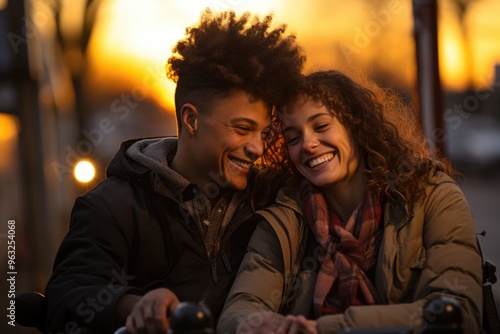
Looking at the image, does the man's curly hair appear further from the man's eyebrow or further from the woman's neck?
the woman's neck

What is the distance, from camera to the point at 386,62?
93.2 ft

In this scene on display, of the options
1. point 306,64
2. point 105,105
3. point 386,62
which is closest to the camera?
point 306,64

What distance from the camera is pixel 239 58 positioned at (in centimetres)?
402

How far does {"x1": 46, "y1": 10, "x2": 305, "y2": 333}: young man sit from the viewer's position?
12.8 ft

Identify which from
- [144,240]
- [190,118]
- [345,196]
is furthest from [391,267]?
[190,118]

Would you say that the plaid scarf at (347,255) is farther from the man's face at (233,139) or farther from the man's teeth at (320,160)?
the man's face at (233,139)

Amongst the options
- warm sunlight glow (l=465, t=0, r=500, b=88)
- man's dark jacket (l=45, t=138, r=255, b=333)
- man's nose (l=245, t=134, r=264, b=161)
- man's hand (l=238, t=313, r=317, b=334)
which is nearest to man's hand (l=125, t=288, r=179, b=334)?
man's hand (l=238, t=313, r=317, b=334)

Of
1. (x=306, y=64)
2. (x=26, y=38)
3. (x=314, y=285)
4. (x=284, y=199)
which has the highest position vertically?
(x=26, y=38)

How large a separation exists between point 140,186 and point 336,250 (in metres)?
0.89

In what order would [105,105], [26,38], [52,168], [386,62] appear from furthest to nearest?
[105,105] → [386,62] → [52,168] → [26,38]

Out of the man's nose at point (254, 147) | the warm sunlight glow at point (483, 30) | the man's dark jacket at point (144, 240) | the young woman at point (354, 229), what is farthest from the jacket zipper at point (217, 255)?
the warm sunlight glow at point (483, 30)

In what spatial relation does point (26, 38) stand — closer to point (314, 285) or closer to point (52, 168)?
point (52, 168)

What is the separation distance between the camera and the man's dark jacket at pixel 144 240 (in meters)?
3.74

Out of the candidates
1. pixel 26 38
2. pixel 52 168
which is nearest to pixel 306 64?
pixel 26 38
